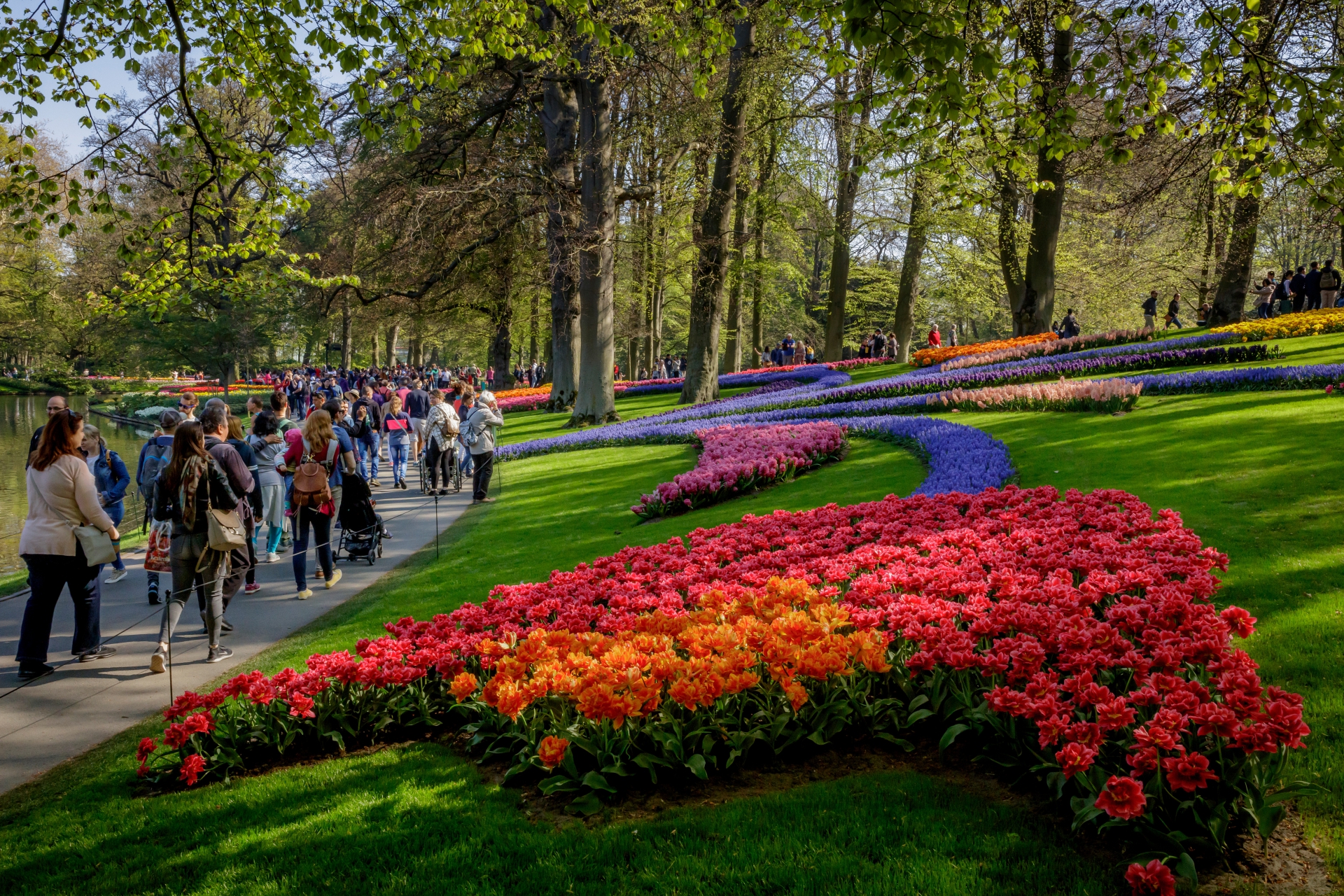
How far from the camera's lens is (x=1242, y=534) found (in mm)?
5707

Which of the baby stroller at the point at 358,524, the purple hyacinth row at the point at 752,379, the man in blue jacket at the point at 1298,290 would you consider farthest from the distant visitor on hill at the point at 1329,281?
the baby stroller at the point at 358,524

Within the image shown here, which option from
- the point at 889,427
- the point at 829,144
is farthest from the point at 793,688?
the point at 829,144

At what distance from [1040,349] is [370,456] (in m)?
15.0

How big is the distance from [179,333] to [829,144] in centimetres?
3136

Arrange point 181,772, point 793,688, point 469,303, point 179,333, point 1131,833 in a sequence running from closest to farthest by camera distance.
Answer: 1. point 1131,833
2. point 793,688
3. point 181,772
4. point 469,303
5. point 179,333

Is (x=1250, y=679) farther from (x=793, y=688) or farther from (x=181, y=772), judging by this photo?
(x=181, y=772)

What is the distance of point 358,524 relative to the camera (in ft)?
33.1

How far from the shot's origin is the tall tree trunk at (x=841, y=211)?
2339 centimetres

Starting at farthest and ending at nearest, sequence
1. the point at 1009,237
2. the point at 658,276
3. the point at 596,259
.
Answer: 1. the point at 658,276
2. the point at 1009,237
3. the point at 596,259

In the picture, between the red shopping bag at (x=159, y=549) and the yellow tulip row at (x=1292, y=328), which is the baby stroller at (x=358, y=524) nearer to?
the red shopping bag at (x=159, y=549)

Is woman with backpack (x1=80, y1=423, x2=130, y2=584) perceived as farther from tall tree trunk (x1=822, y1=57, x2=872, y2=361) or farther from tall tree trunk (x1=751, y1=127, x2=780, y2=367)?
tall tree trunk (x1=822, y1=57, x2=872, y2=361)

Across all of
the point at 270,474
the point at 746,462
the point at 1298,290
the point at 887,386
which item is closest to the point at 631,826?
the point at 746,462

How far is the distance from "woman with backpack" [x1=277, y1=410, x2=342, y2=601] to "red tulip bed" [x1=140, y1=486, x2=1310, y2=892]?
3.85 meters

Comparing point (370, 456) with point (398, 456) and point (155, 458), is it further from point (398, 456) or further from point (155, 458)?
point (155, 458)
